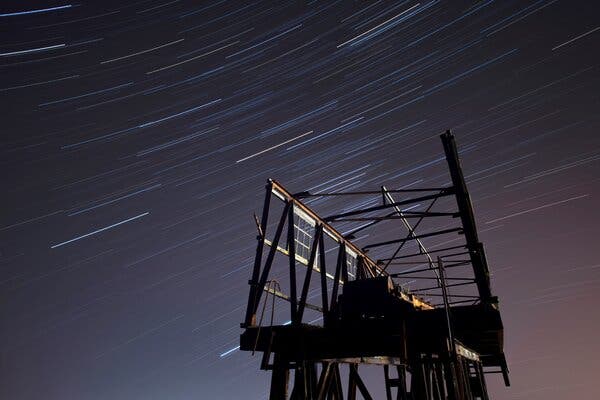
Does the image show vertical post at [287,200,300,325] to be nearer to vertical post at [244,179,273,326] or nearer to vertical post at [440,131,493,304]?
vertical post at [244,179,273,326]

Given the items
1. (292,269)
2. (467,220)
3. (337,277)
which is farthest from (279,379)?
(467,220)

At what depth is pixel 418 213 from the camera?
9469 millimetres

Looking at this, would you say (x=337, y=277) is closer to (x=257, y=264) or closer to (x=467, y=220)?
(x=257, y=264)

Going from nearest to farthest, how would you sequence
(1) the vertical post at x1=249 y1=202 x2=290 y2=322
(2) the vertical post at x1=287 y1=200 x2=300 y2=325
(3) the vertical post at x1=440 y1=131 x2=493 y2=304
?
(2) the vertical post at x1=287 y1=200 x2=300 y2=325 → (1) the vertical post at x1=249 y1=202 x2=290 y2=322 → (3) the vertical post at x1=440 y1=131 x2=493 y2=304

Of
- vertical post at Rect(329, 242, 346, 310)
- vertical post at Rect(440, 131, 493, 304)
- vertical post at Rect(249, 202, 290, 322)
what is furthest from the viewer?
vertical post at Rect(329, 242, 346, 310)

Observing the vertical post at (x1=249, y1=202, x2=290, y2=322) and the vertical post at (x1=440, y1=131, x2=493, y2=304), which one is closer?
the vertical post at (x1=249, y1=202, x2=290, y2=322)

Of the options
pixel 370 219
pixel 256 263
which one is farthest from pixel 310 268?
pixel 370 219

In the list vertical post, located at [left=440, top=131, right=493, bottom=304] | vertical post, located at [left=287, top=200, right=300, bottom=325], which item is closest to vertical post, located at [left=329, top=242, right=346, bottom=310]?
vertical post, located at [left=287, top=200, right=300, bottom=325]

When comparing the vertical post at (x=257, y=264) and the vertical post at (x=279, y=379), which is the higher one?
the vertical post at (x=257, y=264)

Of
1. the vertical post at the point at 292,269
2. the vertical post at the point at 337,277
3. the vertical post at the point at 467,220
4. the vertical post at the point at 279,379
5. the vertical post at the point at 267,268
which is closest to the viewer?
the vertical post at the point at 279,379

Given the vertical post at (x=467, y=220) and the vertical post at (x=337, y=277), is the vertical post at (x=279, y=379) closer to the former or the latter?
the vertical post at (x=337, y=277)

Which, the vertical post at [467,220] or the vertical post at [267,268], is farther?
the vertical post at [467,220]

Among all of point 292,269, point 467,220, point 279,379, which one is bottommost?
point 279,379

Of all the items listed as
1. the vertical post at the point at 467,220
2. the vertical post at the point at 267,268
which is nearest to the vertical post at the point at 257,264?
the vertical post at the point at 267,268
